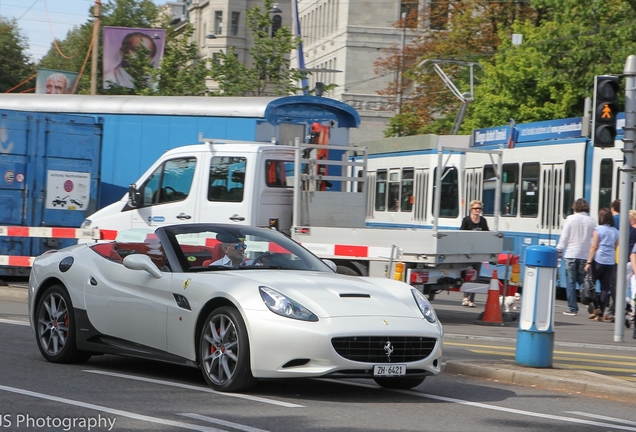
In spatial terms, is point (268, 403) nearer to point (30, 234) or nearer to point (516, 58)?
point (30, 234)

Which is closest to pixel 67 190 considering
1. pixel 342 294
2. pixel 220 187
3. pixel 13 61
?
pixel 220 187

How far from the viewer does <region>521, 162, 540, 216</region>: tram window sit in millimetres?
24719

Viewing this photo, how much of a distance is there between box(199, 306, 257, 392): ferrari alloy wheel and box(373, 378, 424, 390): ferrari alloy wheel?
48.4 inches

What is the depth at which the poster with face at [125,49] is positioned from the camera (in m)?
42.4

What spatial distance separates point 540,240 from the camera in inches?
958

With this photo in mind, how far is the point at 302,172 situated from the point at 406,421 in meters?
8.46

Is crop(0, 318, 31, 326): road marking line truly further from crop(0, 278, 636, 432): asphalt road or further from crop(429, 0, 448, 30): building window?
crop(429, 0, 448, 30): building window

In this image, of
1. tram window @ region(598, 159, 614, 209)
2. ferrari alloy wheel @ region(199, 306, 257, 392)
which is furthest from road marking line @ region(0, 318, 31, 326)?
tram window @ region(598, 159, 614, 209)

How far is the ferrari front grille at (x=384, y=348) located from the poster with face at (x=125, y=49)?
114 ft

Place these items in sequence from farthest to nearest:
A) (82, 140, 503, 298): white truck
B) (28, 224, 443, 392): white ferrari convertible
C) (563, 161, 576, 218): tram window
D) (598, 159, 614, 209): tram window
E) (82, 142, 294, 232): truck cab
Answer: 1. (563, 161, 576, 218): tram window
2. (598, 159, 614, 209): tram window
3. (82, 142, 294, 232): truck cab
4. (82, 140, 503, 298): white truck
5. (28, 224, 443, 392): white ferrari convertible

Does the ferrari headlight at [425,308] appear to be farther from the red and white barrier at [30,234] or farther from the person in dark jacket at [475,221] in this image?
the person in dark jacket at [475,221]

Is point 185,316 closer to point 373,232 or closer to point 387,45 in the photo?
point 373,232

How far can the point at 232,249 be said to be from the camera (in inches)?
360

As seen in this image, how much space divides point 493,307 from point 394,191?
15.2 metres
